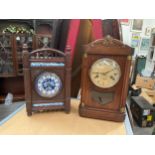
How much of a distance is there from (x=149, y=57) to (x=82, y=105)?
2.78 meters

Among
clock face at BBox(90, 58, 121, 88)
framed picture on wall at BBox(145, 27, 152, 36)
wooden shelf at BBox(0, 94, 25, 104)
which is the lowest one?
wooden shelf at BBox(0, 94, 25, 104)

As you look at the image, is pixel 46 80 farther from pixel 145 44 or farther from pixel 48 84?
pixel 145 44

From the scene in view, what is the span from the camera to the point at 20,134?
635mm

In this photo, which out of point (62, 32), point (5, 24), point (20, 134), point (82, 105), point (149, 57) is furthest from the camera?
point (149, 57)

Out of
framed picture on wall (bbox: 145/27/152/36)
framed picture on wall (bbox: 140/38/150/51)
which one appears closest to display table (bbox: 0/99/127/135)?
framed picture on wall (bbox: 145/27/152/36)

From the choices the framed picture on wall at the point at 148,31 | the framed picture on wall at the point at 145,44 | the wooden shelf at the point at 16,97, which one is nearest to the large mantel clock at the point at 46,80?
the wooden shelf at the point at 16,97

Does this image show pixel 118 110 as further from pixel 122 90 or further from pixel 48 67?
pixel 48 67

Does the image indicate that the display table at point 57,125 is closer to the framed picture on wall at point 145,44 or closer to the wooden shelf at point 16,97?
the wooden shelf at point 16,97

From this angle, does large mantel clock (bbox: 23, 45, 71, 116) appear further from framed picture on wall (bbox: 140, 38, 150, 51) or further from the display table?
framed picture on wall (bbox: 140, 38, 150, 51)

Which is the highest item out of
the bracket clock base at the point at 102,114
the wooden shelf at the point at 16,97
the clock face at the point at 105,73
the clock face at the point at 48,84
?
the clock face at the point at 105,73

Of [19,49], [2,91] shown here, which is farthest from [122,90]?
[2,91]

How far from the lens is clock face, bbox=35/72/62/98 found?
70 centimetres

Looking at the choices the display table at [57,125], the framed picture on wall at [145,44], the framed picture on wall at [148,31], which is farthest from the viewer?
the framed picture on wall at [145,44]

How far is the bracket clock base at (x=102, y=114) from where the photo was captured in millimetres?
720
